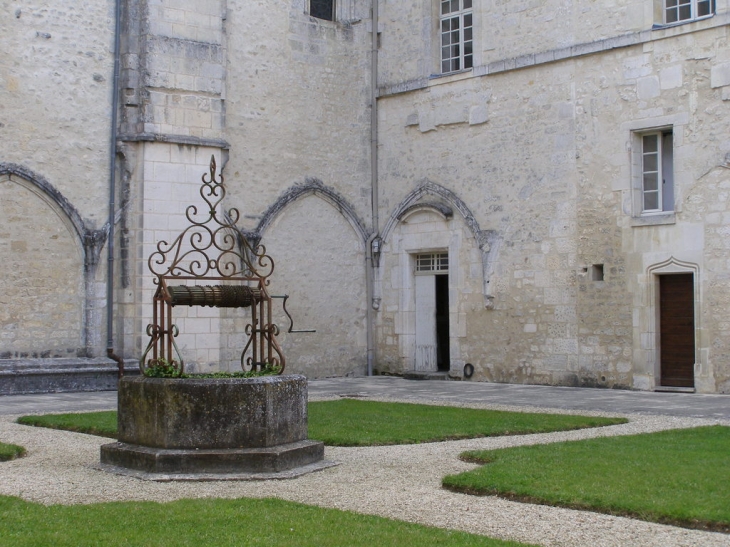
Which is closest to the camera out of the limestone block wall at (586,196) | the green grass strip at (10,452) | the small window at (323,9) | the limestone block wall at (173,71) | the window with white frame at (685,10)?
the green grass strip at (10,452)

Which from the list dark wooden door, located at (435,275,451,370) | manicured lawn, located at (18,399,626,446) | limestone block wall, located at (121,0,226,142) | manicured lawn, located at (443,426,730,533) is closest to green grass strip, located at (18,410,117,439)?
manicured lawn, located at (18,399,626,446)

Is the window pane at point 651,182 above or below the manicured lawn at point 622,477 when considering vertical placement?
above

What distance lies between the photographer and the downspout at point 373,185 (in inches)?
651

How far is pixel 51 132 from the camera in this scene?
1357 centimetres

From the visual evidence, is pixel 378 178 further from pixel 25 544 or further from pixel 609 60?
pixel 25 544

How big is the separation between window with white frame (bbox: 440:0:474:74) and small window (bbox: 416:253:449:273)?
283 cm

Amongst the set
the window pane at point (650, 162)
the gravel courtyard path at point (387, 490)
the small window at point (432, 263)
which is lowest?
the gravel courtyard path at point (387, 490)

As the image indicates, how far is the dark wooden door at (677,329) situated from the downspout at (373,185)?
495 cm

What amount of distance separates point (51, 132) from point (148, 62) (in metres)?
1.63

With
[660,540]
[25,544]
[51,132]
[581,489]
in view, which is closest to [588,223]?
[51,132]

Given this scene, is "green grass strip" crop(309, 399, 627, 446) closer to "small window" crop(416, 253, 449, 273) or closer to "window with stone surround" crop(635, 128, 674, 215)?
"window with stone surround" crop(635, 128, 674, 215)

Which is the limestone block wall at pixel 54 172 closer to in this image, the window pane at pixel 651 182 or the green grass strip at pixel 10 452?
the green grass strip at pixel 10 452

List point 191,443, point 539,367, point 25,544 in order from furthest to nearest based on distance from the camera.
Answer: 1. point 539,367
2. point 191,443
3. point 25,544

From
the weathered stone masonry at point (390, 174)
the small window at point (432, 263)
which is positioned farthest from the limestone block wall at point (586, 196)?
the small window at point (432, 263)
